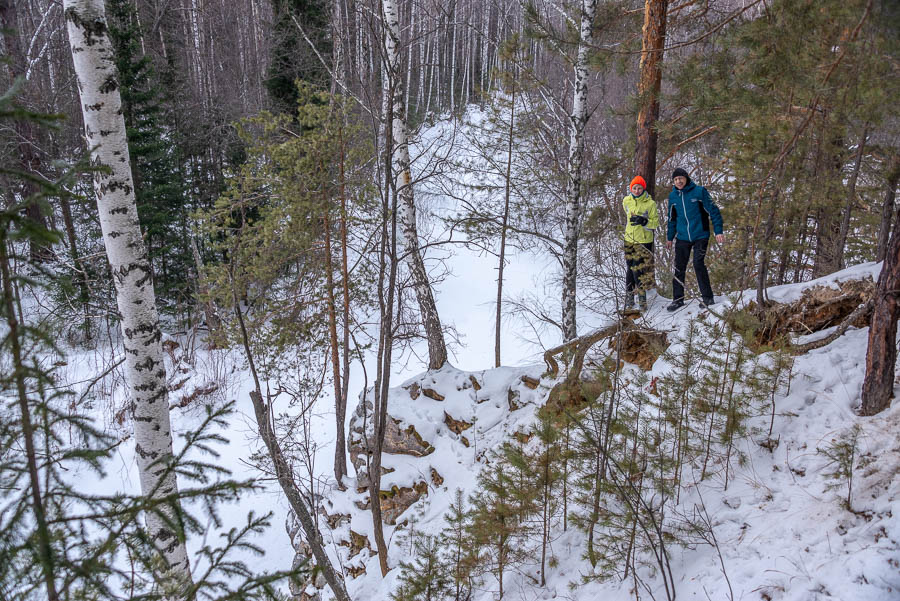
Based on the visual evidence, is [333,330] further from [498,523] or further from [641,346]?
[498,523]

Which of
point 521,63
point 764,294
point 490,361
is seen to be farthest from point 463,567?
point 490,361

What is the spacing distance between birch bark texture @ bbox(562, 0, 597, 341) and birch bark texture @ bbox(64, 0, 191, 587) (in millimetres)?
5148

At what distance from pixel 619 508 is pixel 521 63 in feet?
23.6

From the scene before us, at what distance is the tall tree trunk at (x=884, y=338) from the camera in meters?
3.35

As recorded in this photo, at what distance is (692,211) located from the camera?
599 centimetres

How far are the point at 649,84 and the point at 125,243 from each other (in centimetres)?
641

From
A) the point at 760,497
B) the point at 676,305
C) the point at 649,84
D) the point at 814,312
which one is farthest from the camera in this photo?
the point at 649,84

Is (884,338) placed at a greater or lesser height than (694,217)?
lesser

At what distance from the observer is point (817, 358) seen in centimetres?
450

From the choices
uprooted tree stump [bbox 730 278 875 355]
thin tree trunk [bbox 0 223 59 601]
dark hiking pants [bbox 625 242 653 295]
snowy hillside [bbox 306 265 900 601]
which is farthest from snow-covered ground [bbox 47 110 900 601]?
thin tree trunk [bbox 0 223 59 601]

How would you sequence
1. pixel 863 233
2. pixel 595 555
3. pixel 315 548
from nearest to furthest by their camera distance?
pixel 595 555
pixel 315 548
pixel 863 233

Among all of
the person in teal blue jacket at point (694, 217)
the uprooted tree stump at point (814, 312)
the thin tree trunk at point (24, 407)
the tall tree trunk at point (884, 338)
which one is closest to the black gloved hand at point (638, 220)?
the person in teal blue jacket at point (694, 217)

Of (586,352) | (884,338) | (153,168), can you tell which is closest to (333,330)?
(586,352)

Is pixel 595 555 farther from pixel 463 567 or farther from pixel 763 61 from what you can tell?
pixel 763 61
